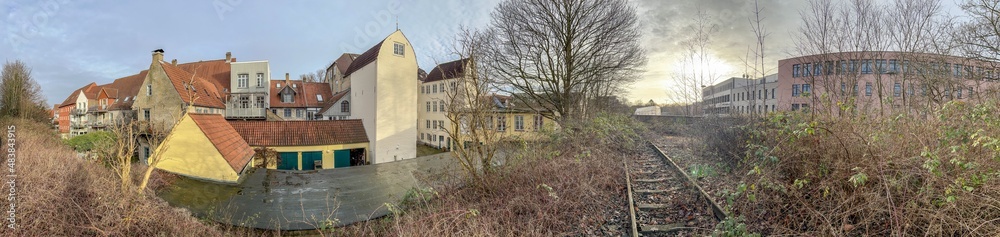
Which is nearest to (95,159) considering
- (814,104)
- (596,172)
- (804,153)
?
(596,172)

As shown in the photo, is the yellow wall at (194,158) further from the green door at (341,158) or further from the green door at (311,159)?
the green door at (341,158)

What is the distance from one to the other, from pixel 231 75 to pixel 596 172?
37843mm

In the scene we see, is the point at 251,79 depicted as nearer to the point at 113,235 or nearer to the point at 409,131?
the point at 409,131

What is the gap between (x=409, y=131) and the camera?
2773cm

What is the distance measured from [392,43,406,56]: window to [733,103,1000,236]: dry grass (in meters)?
25.0

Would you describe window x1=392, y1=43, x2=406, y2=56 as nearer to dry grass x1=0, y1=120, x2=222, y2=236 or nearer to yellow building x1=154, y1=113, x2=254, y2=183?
yellow building x1=154, y1=113, x2=254, y2=183

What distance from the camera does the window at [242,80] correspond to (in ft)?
109

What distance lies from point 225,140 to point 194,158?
2150 mm

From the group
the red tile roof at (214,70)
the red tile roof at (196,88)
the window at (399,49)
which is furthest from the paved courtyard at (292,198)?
the red tile roof at (214,70)

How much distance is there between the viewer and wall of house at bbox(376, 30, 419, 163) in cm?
2566

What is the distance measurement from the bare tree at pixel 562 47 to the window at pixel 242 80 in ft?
95.7

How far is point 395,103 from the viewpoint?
26.6 meters

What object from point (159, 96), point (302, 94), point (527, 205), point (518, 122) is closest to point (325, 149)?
point (159, 96)

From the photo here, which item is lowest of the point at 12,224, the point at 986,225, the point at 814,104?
the point at 12,224
